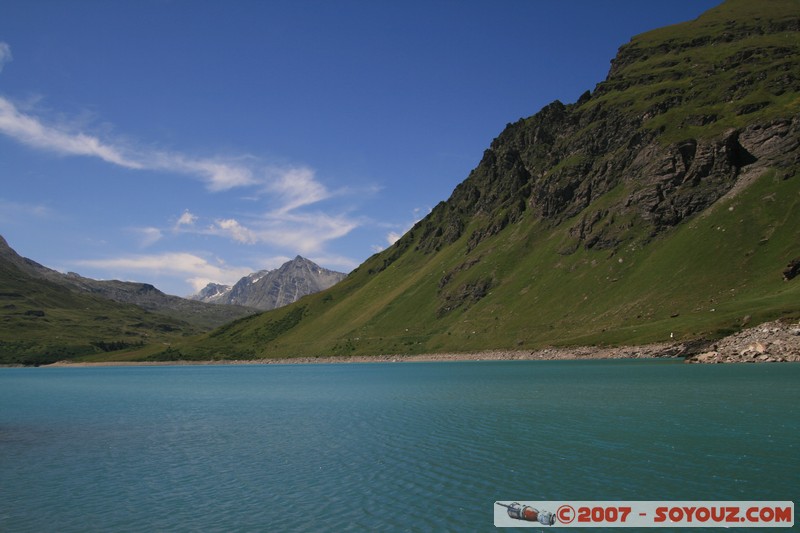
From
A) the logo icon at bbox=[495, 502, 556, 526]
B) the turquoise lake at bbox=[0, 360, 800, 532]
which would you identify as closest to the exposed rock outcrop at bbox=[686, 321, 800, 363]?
the turquoise lake at bbox=[0, 360, 800, 532]

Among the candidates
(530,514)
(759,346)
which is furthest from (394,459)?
(759,346)

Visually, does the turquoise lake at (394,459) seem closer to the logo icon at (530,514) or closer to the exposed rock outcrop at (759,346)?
the logo icon at (530,514)

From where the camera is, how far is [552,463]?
1292 inches

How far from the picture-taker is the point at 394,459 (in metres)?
36.6

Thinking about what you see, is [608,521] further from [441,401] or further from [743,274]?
[743,274]

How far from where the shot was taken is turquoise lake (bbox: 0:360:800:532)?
85.3 feet

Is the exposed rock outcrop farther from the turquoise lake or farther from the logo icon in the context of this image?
the logo icon

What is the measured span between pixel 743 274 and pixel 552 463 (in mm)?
152436

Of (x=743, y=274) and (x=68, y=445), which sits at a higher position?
(x=743, y=274)

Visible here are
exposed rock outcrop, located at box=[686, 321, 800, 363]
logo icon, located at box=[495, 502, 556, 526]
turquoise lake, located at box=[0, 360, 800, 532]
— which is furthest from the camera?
exposed rock outcrop, located at box=[686, 321, 800, 363]

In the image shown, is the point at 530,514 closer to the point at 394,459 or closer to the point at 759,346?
the point at 394,459

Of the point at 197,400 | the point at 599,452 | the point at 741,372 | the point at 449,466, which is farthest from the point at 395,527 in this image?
the point at 741,372

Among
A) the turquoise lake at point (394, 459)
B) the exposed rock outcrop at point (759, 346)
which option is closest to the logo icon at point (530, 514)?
the turquoise lake at point (394, 459)

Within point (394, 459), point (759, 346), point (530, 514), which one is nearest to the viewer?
point (530, 514)
